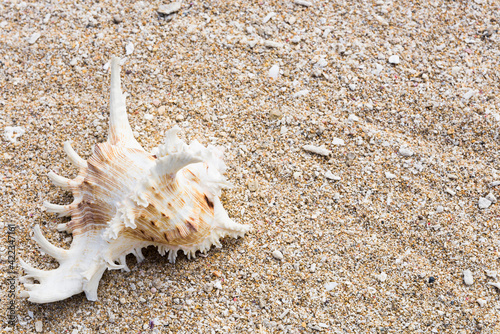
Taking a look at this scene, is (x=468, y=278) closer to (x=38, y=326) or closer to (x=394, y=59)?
(x=394, y=59)

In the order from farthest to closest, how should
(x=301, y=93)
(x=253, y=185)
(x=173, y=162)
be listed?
(x=301, y=93) → (x=253, y=185) → (x=173, y=162)

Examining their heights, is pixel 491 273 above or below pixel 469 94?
below

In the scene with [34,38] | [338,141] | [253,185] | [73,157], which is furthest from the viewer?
[34,38]

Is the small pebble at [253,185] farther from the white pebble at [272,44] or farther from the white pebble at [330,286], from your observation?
the white pebble at [272,44]

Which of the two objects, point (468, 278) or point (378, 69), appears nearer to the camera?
point (468, 278)

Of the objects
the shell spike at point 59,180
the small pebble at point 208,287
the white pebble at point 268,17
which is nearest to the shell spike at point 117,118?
the shell spike at point 59,180

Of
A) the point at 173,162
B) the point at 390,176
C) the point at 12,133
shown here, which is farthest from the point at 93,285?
the point at 390,176
